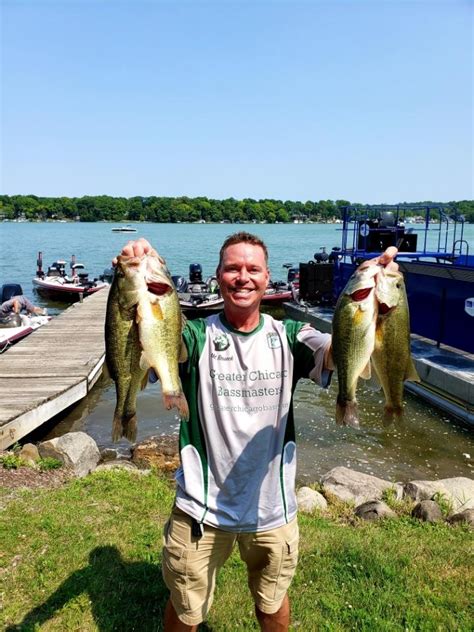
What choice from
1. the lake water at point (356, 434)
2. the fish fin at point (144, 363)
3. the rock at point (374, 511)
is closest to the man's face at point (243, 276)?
the fish fin at point (144, 363)

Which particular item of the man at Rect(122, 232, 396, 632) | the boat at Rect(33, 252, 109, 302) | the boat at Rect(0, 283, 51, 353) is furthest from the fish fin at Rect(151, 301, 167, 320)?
the boat at Rect(33, 252, 109, 302)

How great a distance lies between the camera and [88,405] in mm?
12055

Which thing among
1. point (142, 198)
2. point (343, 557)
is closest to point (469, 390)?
point (343, 557)

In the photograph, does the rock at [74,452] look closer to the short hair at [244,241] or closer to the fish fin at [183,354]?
the fish fin at [183,354]

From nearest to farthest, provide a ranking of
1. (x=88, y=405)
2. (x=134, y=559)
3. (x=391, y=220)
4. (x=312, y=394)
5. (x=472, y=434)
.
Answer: (x=134, y=559)
(x=472, y=434)
(x=88, y=405)
(x=312, y=394)
(x=391, y=220)

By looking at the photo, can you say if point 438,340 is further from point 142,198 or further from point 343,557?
point 142,198

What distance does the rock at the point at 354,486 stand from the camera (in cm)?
674

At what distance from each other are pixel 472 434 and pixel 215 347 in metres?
8.76

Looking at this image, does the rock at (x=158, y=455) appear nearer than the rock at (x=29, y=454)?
No

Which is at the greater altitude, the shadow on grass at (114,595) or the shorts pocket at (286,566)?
the shorts pocket at (286,566)

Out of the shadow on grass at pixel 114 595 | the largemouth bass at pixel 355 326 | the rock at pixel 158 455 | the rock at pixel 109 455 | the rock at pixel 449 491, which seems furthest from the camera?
the rock at pixel 109 455

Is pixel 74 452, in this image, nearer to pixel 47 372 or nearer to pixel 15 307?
pixel 47 372

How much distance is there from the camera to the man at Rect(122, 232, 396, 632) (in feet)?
9.61

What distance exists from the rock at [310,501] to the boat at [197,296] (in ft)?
40.1
